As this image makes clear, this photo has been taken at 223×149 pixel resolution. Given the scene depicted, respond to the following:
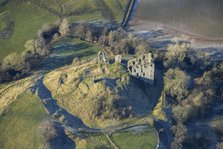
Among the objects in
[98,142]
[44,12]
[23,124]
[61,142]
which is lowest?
[98,142]

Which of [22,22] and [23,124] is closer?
[23,124]

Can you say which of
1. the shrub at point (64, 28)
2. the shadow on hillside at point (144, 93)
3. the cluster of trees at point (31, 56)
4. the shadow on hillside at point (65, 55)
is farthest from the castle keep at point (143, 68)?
the cluster of trees at point (31, 56)

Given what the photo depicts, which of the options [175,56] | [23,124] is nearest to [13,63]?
[23,124]

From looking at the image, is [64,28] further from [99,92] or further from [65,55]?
[99,92]

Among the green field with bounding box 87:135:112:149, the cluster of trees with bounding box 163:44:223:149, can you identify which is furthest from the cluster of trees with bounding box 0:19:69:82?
the cluster of trees with bounding box 163:44:223:149

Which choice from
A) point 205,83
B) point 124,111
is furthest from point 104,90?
point 205,83

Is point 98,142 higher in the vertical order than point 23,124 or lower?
lower

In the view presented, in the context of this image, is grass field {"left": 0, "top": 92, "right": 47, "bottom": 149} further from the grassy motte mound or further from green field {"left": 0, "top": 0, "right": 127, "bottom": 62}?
green field {"left": 0, "top": 0, "right": 127, "bottom": 62}

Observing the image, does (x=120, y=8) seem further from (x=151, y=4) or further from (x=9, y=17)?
(x=9, y=17)
